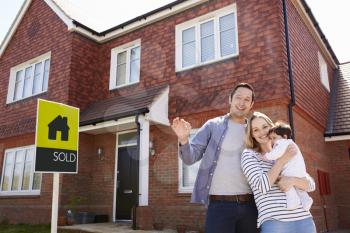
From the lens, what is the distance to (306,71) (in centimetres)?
1010

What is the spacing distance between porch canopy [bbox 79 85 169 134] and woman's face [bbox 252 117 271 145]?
5.93 metres

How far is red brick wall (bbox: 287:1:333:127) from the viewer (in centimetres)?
911

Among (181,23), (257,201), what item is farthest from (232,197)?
(181,23)

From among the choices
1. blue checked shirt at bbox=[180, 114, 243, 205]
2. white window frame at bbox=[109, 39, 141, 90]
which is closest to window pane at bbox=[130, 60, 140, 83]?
white window frame at bbox=[109, 39, 141, 90]

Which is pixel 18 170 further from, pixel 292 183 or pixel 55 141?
pixel 292 183

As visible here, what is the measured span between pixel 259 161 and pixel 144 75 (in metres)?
8.24

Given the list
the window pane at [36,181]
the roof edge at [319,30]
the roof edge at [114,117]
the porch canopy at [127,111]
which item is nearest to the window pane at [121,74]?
the porch canopy at [127,111]

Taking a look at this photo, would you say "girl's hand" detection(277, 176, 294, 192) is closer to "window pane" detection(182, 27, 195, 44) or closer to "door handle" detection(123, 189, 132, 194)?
"window pane" detection(182, 27, 195, 44)

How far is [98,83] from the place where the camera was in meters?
12.1

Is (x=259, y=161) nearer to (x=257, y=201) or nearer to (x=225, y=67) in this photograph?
(x=257, y=201)

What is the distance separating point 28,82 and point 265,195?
12685mm

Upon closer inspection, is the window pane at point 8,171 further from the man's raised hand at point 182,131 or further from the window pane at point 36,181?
the man's raised hand at point 182,131

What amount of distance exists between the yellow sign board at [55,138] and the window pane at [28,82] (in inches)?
351


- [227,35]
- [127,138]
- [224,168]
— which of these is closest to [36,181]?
[127,138]
